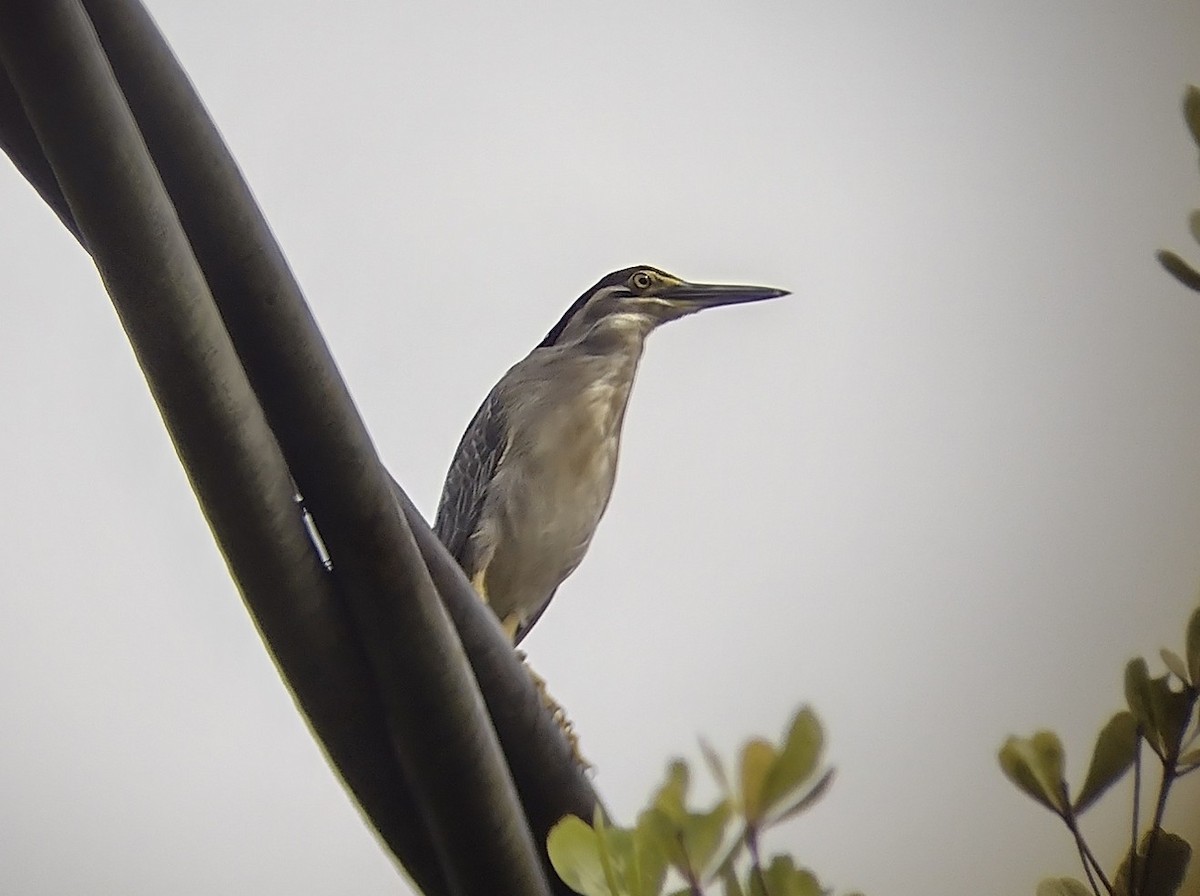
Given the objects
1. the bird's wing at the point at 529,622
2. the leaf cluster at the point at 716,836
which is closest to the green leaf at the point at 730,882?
the leaf cluster at the point at 716,836

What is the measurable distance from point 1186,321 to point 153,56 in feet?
6.27

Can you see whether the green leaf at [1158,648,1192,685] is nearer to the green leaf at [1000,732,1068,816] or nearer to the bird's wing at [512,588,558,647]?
the green leaf at [1000,732,1068,816]

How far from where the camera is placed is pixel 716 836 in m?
0.22

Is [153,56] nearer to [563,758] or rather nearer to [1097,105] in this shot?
[563,758]

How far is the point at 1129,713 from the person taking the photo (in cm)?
25

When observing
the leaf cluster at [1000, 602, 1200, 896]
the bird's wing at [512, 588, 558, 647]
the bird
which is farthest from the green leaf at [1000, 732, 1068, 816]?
the bird's wing at [512, 588, 558, 647]

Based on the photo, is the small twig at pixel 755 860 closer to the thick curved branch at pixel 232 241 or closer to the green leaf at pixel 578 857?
the green leaf at pixel 578 857

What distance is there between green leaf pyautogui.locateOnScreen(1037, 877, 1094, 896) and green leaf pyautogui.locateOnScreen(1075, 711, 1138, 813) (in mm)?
27

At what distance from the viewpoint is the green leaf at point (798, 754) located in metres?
0.22

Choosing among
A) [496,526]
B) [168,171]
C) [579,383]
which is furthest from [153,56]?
[579,383]

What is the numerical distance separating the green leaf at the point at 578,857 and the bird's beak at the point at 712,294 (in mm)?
1427

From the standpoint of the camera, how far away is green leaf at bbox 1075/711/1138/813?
0.79 feet

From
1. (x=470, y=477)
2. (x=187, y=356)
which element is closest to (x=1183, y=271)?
(x=187, y=356)

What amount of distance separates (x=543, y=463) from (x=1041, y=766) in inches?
46.2
